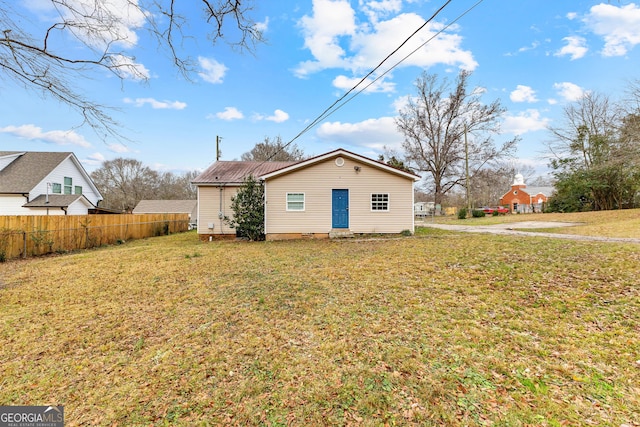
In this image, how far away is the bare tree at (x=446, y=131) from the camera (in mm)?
26516

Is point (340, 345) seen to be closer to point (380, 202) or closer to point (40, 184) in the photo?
point (380, 202)

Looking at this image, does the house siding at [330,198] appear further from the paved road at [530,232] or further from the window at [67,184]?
the window at [67,184]

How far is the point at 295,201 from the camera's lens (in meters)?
12.4

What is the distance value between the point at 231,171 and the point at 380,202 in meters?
8.28

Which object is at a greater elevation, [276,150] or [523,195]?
[276,150]

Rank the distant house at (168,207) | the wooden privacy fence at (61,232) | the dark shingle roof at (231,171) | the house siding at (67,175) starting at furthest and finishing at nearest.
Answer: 1. the distant house at (168,207)
2. the house siding at (67,175)
3. the dark shingle roof at (231,171)
4. the wooden privacy fence at (61,232)

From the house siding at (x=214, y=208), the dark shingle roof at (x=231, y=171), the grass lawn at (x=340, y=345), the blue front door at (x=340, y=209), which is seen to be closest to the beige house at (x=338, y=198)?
the blue front door at (x=340, y=209)

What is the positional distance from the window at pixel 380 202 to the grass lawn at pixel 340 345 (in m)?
6.03

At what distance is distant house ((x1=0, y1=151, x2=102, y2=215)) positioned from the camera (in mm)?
17891

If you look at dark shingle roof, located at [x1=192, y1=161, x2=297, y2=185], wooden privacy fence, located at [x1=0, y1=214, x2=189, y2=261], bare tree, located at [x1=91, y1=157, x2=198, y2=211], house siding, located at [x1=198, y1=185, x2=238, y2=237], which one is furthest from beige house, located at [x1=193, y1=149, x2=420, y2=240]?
bare tree, located at [x1=91, y1=157, x2=198, y2=211]

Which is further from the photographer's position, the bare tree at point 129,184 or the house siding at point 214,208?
the bare tree at point 129,184

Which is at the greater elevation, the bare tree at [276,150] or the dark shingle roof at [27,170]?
the bare tree at [276,150]

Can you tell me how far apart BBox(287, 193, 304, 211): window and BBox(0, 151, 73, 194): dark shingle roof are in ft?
63.2

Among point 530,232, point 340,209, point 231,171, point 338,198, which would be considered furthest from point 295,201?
Answer: point 530,232
